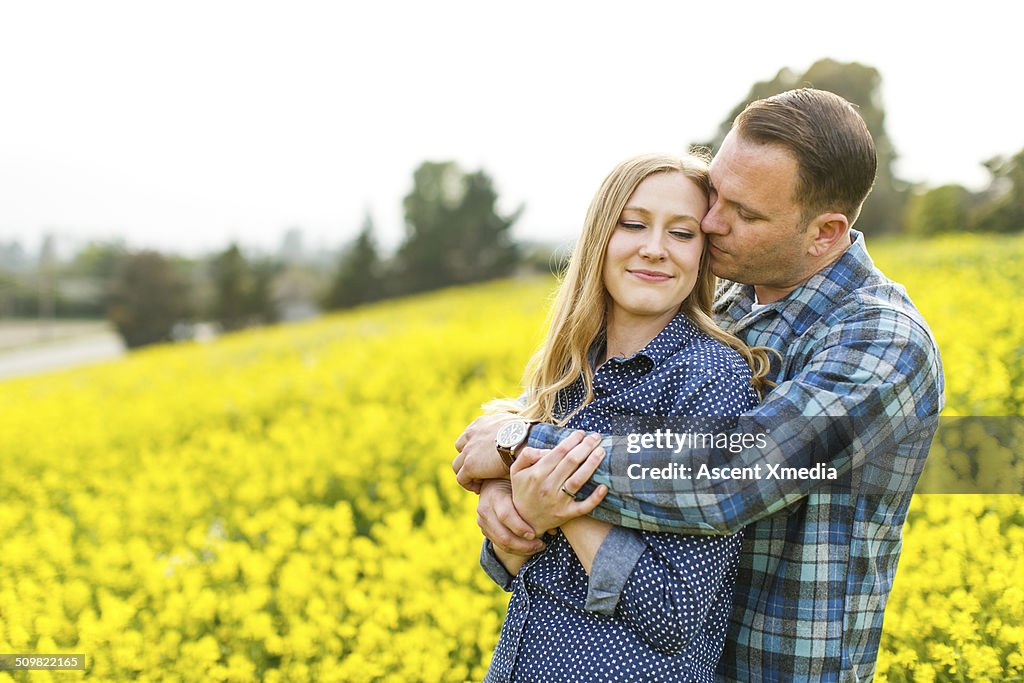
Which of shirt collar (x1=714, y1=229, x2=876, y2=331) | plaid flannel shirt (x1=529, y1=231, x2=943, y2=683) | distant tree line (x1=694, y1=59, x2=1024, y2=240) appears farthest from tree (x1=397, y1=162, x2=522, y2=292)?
plaid flannel shirt (x1=529, y1=231, x2=943, y2=683)

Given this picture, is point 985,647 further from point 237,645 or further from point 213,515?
point 213,515

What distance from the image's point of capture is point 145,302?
31562 mm

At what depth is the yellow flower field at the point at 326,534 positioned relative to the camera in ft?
9.30

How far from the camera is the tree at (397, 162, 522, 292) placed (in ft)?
102

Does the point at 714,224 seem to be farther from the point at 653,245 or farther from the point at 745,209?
the point at 653,245

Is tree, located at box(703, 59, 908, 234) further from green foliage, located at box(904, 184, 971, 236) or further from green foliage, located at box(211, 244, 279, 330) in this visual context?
green foliage, located at box(211, 244, 279, 330)

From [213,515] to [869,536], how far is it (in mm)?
3801

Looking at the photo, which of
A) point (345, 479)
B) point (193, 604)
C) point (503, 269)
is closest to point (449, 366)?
point (345, 479)

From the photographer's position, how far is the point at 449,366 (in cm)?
749

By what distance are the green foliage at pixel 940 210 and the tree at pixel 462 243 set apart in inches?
603

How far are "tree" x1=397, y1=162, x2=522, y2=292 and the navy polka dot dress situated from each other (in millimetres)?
29007

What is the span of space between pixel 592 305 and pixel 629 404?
0.30 meters

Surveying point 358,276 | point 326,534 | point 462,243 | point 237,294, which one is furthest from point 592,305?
point 237,294

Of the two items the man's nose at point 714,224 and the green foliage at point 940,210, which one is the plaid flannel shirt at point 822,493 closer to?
the man's nose at point 714,224
